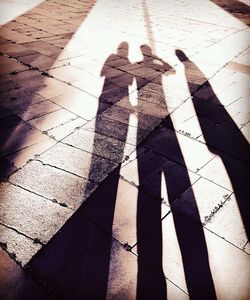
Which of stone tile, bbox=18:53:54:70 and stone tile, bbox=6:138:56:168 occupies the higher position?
stone tile, bbox=18:53:54:70

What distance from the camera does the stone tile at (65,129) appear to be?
290 centimetres

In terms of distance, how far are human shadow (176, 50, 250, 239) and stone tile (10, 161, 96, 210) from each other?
4.16 feet

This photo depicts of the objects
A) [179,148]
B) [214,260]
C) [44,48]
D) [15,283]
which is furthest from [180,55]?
[15,283]

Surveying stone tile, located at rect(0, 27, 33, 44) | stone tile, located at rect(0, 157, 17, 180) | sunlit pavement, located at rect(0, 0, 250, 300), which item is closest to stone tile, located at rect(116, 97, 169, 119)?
sunlit pavement, located at rect(0, 0, 250, 300)

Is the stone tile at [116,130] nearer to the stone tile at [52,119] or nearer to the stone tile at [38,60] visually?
the stone tile at [52,119]

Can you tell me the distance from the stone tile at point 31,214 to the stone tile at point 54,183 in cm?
7

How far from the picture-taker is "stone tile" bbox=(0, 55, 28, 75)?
4131mm

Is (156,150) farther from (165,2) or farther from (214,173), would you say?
(165,2)

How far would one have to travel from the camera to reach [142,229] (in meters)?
1.99

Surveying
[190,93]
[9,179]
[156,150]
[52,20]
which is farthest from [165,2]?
[9,179]

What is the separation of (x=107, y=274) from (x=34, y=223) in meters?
0.66

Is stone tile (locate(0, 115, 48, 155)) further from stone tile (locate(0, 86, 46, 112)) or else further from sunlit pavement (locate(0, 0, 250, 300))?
stone tile (locate(0, 86, 46, 112))

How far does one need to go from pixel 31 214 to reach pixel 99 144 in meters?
1.05

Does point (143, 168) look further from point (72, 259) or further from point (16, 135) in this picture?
point (16, 135)
